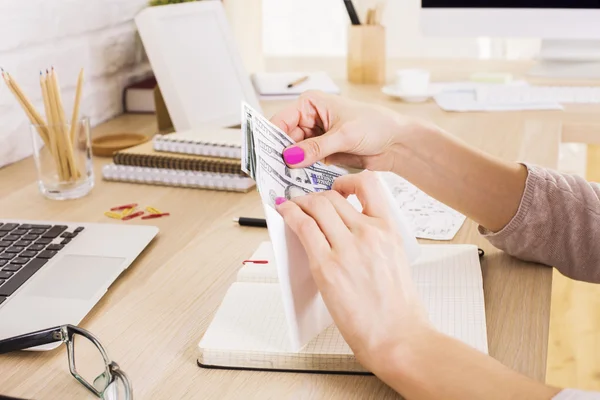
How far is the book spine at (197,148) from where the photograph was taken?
3.92 feet

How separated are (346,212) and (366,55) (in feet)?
4.27

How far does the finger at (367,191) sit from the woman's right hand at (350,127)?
9 cm

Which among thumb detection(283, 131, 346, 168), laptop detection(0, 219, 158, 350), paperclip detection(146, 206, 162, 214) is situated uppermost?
thumb detection(283, 131, 346, 168)

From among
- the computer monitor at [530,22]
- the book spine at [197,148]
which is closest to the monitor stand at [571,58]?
the computer monitor at [530,22]

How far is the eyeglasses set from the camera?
2.04ft

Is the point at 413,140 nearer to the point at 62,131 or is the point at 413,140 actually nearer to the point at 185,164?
the point at 185,164

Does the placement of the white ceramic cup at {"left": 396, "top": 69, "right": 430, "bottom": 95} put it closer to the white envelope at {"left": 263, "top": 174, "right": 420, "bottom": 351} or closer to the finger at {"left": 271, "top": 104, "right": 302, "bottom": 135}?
the finger at {"left": 271, "top": 104, "right": 302, "bottom": 135}

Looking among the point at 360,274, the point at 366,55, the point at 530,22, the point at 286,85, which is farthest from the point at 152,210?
the point at 530,22

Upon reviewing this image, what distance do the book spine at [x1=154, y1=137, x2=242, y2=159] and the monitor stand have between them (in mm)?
1095

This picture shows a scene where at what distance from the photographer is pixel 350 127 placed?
907 millimetres

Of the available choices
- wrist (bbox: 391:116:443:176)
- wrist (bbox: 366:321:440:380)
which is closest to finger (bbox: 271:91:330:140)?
wrist (bbox: 391:116:443:176)

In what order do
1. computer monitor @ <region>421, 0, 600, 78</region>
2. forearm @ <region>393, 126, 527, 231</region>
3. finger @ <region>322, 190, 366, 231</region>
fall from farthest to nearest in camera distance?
computer monitor @ <region>421, 0, 600, 78</region> → forearm @ <region>393, 126, 527, 231</region> → finger @ <region>322, 190, 366, 231</region>

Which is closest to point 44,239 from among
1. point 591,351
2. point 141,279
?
point 141,279

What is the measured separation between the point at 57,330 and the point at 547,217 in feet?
1.92
